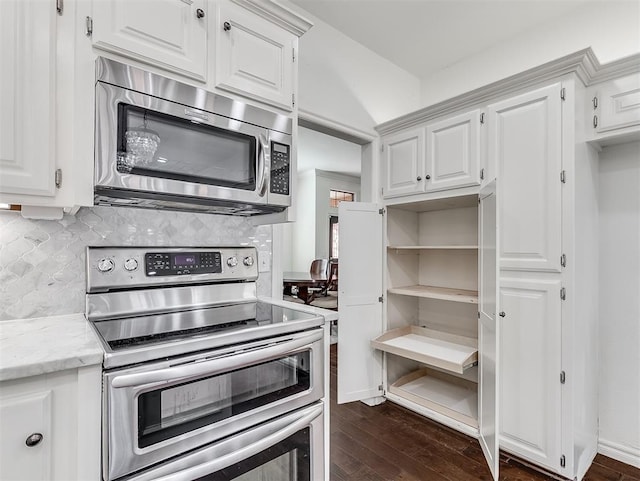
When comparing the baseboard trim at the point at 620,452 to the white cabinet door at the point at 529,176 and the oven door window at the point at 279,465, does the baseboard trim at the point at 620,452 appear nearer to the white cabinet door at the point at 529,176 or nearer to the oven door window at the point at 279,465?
the white cabinet door at the point at 529,176

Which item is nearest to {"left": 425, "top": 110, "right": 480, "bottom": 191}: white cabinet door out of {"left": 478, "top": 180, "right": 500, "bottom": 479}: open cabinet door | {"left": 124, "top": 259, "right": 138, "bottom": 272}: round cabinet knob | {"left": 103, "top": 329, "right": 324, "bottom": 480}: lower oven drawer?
{"left": 478, "top": 180, "right": 500, "bottom": 479}: open cabinet door

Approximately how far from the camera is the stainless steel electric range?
3.23ft

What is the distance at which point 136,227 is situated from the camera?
60.7 inches

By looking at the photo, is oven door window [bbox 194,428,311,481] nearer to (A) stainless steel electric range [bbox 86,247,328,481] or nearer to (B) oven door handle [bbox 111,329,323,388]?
(A) stainless steel electric range [bbox 86,247,328,481]

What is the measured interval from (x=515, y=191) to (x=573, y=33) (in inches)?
50.0

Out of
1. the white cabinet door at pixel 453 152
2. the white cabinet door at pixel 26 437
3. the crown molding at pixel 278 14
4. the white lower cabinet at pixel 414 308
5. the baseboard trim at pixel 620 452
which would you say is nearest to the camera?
the white cabinet door at pixel 26 437

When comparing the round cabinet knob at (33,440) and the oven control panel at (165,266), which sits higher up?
the oven control panel at (165,266)

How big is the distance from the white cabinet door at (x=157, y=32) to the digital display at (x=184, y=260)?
31.7 inches

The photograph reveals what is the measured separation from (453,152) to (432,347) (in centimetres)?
150

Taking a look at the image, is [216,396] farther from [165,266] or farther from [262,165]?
[262,165]

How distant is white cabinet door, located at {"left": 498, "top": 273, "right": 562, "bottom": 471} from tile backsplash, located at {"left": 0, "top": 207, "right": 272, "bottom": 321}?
199cm

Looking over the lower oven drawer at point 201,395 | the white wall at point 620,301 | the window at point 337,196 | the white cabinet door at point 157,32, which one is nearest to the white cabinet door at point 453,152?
the white wall at point 620,301

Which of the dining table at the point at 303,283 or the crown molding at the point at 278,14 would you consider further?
the dining table at the point at 303,283

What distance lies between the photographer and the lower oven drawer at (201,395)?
95cm
